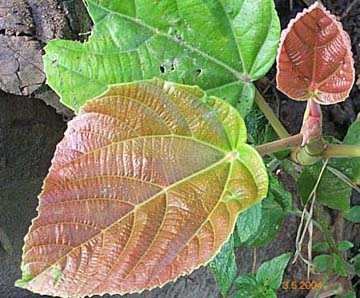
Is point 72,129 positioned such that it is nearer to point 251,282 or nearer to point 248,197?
point 248,197

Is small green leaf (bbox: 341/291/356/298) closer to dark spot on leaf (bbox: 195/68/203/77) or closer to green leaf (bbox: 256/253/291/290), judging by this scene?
green leaf (bbox: 256/253/291/290)

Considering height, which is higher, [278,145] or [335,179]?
[278,145]

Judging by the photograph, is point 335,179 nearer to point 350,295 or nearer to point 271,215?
point 271,215

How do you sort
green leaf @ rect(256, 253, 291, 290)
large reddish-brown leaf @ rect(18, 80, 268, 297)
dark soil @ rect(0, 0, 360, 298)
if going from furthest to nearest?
green leaf @ rect(256, 253, 291, 290), dark soil @ rect(0, 0, 360, 298), large reddish-brown leaf @ rect(18, 80, 268, 297)

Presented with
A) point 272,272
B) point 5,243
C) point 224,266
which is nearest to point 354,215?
point 272,272

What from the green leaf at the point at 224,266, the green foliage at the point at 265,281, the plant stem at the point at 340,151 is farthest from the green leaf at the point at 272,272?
the plant stem at the point at 340,151

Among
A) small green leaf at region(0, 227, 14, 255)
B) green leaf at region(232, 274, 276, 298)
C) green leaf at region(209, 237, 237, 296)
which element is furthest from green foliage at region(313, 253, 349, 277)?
small green leaf at region(0, 227, 14, 255)

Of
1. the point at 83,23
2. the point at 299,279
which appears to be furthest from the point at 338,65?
the point at 299,279
